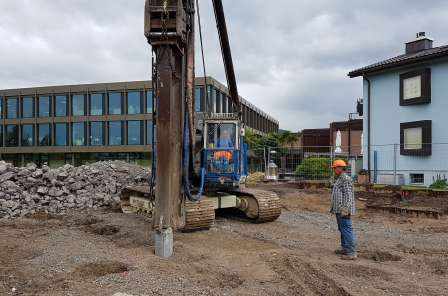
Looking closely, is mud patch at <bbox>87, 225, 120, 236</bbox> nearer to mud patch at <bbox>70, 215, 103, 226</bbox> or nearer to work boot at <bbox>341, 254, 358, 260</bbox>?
mud patch at <bbox>70, 215, 103, 226</bbox>

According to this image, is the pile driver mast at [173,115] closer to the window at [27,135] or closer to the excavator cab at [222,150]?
the excavator cab at [222,150]

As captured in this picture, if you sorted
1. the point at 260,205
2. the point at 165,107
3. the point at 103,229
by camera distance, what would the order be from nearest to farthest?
the point at 165,107, the point at 103,229, the point at 260,205

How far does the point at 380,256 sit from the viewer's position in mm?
8633

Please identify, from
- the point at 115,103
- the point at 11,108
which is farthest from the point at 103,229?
the point at 11,108

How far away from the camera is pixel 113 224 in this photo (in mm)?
11648

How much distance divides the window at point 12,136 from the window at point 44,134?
9.11ft

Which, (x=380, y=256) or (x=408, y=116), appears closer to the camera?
(x=380, y=256)

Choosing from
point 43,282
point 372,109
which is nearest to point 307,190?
point 372,109

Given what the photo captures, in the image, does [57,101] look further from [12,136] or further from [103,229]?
[103,229]

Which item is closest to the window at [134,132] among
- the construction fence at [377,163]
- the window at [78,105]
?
the window at [78,105]

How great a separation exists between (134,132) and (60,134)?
26.4 feet

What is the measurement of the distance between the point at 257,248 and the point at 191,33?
13.8ft

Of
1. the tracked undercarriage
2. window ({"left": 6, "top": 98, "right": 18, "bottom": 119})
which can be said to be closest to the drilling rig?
the tracked undercarriage

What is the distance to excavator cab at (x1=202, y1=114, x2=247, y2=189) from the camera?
11.8 meters
